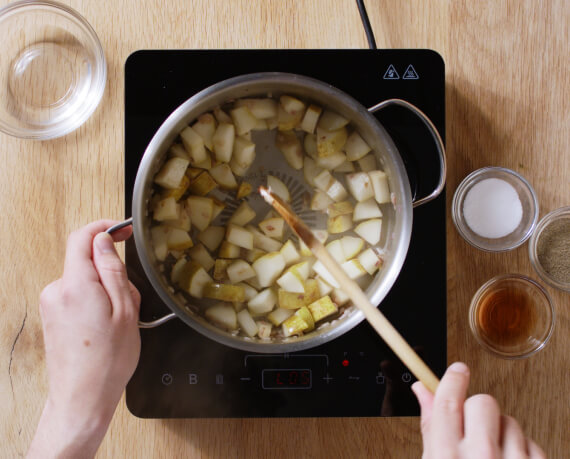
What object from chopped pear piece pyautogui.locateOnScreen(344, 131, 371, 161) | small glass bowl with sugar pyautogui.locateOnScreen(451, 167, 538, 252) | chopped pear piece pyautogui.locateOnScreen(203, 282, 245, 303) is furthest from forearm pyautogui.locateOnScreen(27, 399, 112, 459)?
small glass bowl with sugar pyautogui.locateOnScreen(451, 167, 538, 252)

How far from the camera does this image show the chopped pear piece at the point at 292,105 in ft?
2.87

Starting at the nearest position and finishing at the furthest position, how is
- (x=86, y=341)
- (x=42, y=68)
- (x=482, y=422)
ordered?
1. (x=482, y=422)
2. (x=86, y=341)
3. (x=42, y=68)

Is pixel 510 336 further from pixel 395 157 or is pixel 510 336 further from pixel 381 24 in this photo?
pixel 381 24

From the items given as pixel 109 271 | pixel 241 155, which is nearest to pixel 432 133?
pixel 241 155

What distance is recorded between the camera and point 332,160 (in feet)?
2.99

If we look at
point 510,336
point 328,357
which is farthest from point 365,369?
point 510,336

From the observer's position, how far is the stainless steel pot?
0.80 metres

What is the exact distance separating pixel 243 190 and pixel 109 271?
0.87 feet

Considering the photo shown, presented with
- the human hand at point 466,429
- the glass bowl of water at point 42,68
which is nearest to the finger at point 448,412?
the human hand at point 466,429

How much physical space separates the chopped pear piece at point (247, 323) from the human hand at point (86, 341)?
6.5 inches

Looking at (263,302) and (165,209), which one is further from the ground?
(165,209)

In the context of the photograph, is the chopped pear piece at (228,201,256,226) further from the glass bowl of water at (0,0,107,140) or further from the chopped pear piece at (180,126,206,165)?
the glass bowl of water at (0,0,107,140)

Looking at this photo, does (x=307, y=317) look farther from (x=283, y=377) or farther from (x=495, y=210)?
(x=495, y=210)

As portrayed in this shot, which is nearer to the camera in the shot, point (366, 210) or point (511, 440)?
point (511, 440)
